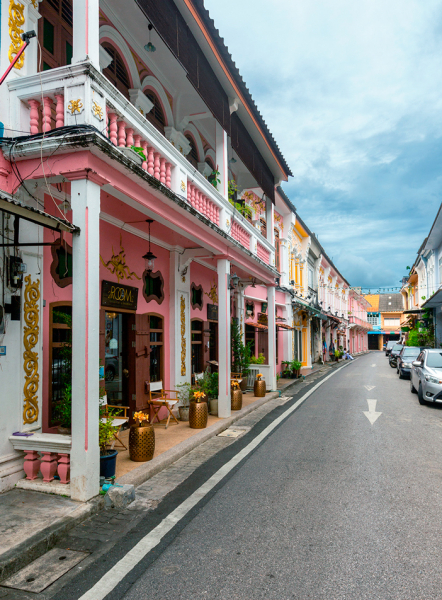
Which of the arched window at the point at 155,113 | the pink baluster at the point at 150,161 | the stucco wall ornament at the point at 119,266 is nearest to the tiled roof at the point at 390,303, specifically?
the arched window at the point at 155,113

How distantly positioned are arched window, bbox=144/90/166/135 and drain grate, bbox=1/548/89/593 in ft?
26.0

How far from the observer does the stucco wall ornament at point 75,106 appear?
493 centimetres

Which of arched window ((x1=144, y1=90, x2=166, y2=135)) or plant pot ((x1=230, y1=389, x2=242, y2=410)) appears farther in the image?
plant pot ((x1=230, y1=389, x2=242, y2=410))

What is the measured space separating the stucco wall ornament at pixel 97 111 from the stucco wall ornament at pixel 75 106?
130 millimetres

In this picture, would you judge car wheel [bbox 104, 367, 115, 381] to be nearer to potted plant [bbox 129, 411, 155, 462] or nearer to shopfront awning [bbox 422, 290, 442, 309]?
potted plant [bbox 129, 411, 155, 462]

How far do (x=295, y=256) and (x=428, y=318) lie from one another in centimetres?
1173

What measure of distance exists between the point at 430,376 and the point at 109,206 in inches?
351

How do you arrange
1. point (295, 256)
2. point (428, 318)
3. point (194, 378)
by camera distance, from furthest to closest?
point (428, 318) → point (295, 256) → point (194, 378)

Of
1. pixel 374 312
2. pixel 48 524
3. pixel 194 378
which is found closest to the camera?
pixel 48 524

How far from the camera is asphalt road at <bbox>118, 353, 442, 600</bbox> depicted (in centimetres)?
325

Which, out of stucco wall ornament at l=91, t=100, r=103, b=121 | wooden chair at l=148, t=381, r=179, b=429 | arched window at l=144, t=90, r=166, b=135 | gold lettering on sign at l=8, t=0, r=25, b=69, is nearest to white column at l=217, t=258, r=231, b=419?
wooden chair at l=148, t=381, r=179, b=429

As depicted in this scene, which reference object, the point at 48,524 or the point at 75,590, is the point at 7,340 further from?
the point at 75,590

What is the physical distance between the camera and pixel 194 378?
11820mm

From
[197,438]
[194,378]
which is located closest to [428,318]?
[194,378]
